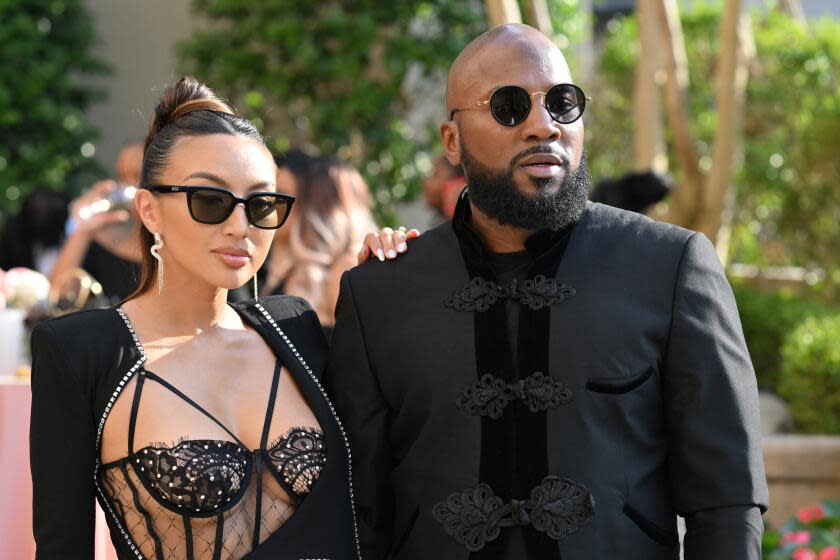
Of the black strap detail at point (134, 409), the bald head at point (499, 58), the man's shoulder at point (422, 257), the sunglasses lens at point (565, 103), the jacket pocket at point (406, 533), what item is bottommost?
the jacket pocket at point (406, 533)

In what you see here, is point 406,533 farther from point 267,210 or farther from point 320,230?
point 320,230

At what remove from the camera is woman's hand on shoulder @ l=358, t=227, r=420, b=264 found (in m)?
3.28

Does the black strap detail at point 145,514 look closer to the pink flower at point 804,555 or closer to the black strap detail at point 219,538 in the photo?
the black strap detail at point 219,538

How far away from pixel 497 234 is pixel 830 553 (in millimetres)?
2448

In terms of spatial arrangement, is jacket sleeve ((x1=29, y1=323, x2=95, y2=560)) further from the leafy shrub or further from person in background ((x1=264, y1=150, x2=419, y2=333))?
the leafy shrub

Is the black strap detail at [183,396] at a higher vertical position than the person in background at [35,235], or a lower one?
lower

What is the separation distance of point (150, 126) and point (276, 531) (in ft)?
3.59

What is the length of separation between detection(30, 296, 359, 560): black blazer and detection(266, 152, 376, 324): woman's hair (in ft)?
6.66

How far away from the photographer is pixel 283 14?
34.0 ft

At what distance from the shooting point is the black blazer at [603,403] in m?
2.86

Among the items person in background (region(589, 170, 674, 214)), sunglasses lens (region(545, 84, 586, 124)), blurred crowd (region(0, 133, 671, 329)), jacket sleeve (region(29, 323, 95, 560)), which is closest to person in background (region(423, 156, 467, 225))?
blurred crowd (region(0, 133, 671, 329))

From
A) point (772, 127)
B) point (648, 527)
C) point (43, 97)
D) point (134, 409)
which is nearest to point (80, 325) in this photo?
point (134, 409)

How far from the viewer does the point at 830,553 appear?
192 inches

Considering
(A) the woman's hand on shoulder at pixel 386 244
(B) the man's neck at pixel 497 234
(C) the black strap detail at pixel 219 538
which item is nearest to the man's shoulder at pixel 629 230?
(B) the man's neck at pixel 497 234
